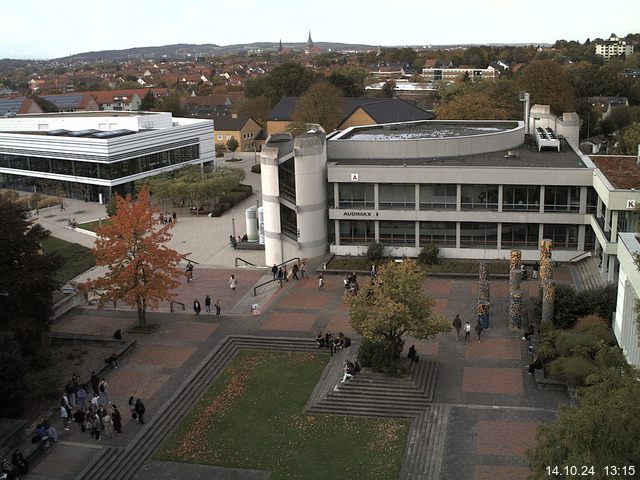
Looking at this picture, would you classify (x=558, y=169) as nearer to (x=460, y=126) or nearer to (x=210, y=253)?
(x=460, y=126)

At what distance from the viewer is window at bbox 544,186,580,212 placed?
4459 centimetres

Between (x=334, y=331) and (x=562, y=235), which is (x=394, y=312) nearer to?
(x=334, y=331)

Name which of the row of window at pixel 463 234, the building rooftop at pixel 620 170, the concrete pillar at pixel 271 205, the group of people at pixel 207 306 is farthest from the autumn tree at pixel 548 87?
the group of people at pixel 207 306

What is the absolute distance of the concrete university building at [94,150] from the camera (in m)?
72.2

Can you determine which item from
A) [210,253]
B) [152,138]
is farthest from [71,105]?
[210,253]

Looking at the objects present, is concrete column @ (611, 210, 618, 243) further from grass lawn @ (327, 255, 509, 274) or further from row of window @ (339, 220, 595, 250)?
grass lawn @ (327, 255, 509, 274)

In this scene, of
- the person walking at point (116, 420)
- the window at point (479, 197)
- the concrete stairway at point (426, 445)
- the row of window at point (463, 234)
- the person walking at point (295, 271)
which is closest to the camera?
the concrete stairway at point (426, 445)

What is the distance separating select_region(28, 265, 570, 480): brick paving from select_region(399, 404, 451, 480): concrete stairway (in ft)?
0.91

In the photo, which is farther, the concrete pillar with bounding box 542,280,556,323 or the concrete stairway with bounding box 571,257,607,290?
the concrete stairway with bounding box 571,257,607,290

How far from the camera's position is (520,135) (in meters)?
55.0

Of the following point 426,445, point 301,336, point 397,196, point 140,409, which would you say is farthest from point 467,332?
point 140,409

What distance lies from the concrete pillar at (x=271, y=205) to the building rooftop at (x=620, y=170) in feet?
67.8

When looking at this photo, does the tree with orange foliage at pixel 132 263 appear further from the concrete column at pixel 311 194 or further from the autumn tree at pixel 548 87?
the autumn tree at pixel 548 87

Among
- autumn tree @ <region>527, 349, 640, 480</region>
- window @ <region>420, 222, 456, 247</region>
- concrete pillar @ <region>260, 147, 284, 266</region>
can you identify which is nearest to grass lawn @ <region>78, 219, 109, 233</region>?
concrete pillar @ <region>260, 147, 284, 266</region>
